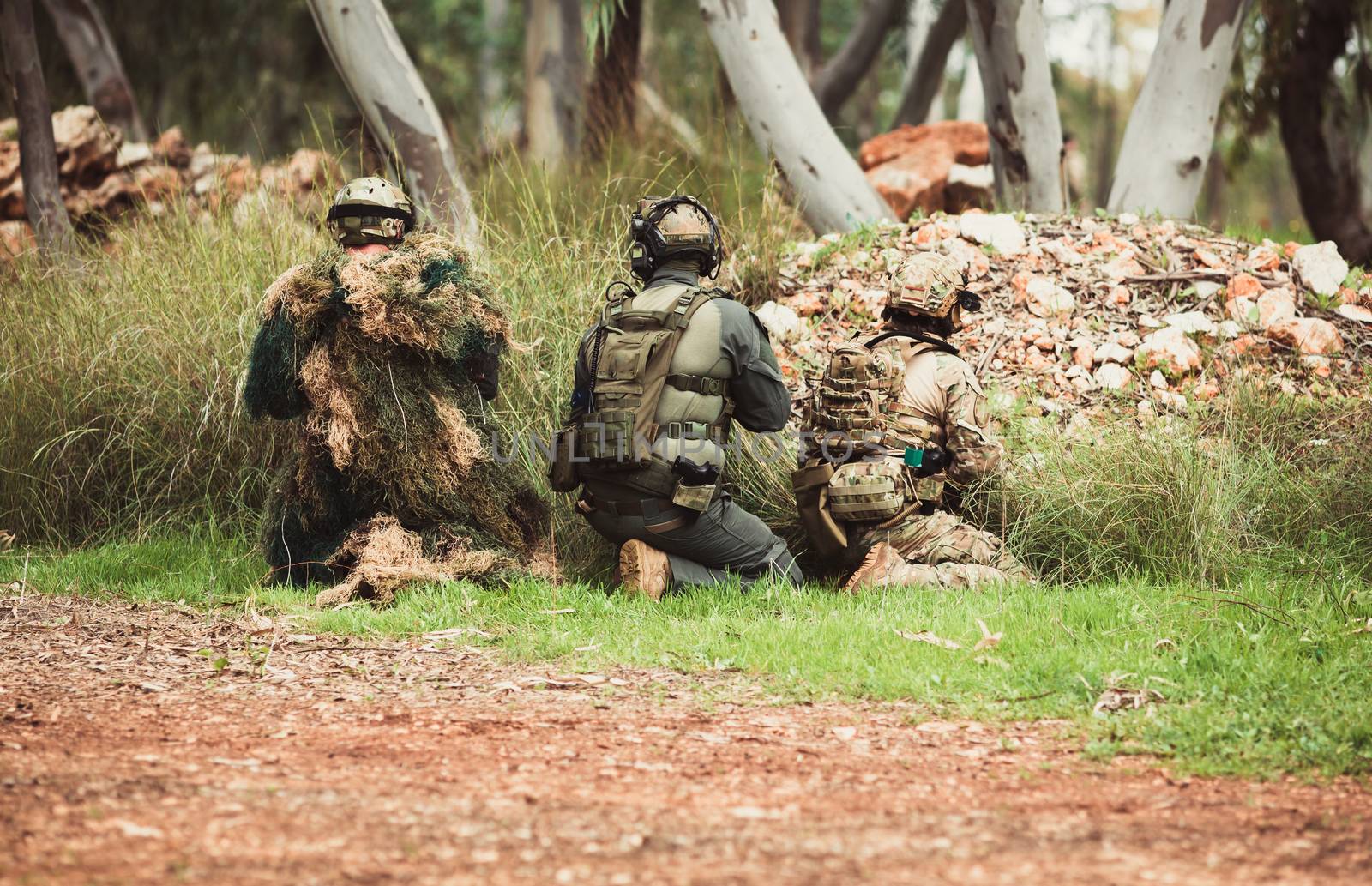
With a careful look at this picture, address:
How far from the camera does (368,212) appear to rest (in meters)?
5.61

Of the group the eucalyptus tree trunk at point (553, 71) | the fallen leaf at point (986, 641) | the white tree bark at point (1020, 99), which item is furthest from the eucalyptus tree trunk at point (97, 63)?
the fallen leaf at point (986, 641)

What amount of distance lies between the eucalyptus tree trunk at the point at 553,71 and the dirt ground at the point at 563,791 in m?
10.0

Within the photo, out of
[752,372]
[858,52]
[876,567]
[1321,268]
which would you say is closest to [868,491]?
[876,567]

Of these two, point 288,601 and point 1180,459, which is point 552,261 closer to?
point 288,601

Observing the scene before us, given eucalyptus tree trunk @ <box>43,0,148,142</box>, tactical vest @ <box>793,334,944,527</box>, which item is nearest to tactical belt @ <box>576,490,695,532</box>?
tactical vest @ <box>793,334,944,527</box>

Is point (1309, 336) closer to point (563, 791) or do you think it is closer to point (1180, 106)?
point (1180, 106)

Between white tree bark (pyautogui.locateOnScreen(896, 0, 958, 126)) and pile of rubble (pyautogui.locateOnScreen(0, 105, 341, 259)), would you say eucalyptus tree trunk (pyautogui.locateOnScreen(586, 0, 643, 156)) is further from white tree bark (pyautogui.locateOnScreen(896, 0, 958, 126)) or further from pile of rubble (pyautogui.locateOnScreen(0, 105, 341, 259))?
white tree bark (pyautogui.locateOnScreen(896, 0, 958, 126))

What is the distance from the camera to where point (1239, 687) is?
13.5ft

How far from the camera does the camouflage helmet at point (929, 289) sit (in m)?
5.64

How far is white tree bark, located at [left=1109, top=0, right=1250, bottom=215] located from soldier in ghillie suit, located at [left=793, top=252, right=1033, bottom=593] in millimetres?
4527

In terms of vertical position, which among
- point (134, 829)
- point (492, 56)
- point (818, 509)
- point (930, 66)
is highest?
point (492, 56)

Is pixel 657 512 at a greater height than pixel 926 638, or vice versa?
pixel 657 512

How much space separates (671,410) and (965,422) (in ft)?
4.21

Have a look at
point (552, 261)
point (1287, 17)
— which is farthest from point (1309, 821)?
point (1287, 17)
